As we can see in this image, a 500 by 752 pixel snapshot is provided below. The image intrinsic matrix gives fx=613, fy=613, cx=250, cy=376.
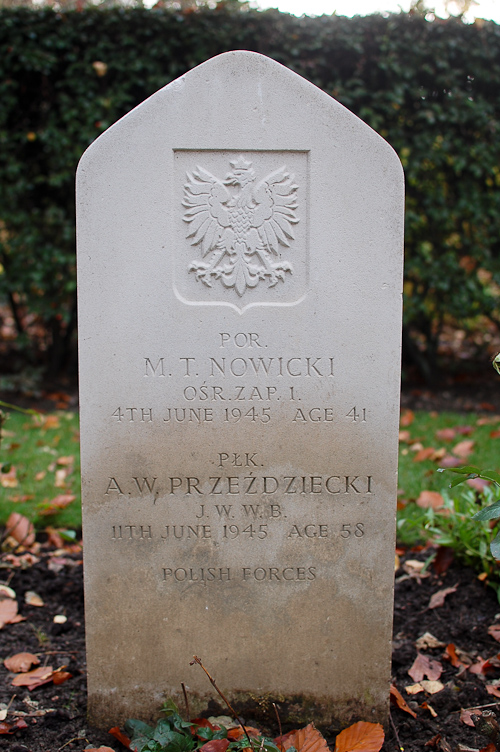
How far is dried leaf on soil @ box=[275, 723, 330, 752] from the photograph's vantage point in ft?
6.75

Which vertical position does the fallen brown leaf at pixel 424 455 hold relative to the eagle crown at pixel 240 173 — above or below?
below

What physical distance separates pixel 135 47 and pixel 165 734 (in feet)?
17.6

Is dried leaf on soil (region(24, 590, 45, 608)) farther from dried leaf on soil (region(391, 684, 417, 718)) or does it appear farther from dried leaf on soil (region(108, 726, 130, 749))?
dried leaf on soil (region(391, 684, 417, 718))

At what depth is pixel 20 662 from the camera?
99.3 inches

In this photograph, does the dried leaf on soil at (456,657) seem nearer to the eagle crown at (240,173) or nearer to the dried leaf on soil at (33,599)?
the dried leaf on soil at (33,599)

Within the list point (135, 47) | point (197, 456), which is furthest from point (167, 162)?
point (135, 47)

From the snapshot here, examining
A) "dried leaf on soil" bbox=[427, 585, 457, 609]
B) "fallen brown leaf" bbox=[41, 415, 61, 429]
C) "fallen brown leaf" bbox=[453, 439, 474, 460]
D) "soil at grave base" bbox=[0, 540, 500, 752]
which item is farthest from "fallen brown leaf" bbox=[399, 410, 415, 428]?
"fallen brown leaf" bbox=[41, 415, 61, 429]

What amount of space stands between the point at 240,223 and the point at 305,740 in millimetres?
1812

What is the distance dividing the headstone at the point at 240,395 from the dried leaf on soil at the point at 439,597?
70 cm

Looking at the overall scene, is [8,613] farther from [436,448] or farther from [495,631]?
[436,448]

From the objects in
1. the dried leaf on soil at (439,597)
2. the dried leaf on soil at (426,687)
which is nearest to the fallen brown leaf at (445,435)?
the dried leaf on soil at (439,597)

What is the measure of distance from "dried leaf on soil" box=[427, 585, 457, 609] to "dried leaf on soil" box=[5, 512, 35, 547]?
2.15m

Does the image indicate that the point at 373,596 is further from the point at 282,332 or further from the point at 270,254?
the point at 270,254

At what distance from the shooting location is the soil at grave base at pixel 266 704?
2225 mm
